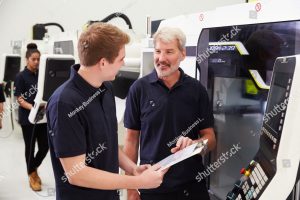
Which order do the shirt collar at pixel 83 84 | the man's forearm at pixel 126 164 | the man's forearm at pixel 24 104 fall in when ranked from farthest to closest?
the man's forearm at pixel 24 104
the man's forearm at pixel 126 164
the shirt collar at pixel 83 84

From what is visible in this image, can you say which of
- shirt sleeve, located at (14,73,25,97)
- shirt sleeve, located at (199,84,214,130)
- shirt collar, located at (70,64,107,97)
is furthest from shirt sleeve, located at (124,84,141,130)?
shirt sleeve, located at (14,73,25,97)

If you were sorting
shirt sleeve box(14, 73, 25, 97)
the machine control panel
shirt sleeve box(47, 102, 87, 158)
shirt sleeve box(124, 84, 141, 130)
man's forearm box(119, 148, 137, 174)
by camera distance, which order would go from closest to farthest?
the machine control panel, shirt sleeve box(47, 102, 87, 158), man's forearm box(119, 148, 137, 174), shirt sleeve box(124, 84, 141, 130), shirt sleeve box(14, 73, 25, 97)

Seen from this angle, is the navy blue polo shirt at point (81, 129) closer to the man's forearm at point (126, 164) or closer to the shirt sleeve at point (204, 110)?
the man's forearm at point (126, 164)

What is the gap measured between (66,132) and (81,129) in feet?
0.23

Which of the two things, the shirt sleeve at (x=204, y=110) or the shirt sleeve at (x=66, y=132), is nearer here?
the shirt sleeve at (x=66, y=132)

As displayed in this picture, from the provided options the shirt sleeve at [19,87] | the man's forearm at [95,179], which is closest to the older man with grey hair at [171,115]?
the man's forearm at [95,179]

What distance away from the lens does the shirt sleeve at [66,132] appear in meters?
1.38

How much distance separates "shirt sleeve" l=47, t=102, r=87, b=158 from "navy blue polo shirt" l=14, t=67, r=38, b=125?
110 inches

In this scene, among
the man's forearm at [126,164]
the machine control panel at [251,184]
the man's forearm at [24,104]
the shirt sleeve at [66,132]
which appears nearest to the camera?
the machine control panel at [251,184]

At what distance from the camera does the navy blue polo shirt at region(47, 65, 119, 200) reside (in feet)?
4.55

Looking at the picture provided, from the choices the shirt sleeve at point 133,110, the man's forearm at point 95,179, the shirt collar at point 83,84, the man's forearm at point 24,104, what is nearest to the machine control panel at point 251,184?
the man's forearm at point 95,179

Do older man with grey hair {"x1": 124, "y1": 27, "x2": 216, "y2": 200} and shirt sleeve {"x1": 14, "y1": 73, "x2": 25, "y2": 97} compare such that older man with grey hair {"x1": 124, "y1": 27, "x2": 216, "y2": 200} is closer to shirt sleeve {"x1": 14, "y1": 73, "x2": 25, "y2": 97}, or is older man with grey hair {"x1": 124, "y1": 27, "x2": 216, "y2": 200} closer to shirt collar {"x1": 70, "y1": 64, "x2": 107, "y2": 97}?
shirt collar {"x1": 70, "y1": 64, "x2": 107, "y2": 97}

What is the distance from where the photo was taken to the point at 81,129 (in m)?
1.43

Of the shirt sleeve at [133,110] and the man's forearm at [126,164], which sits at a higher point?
the shirt sleeve at [133,110]
